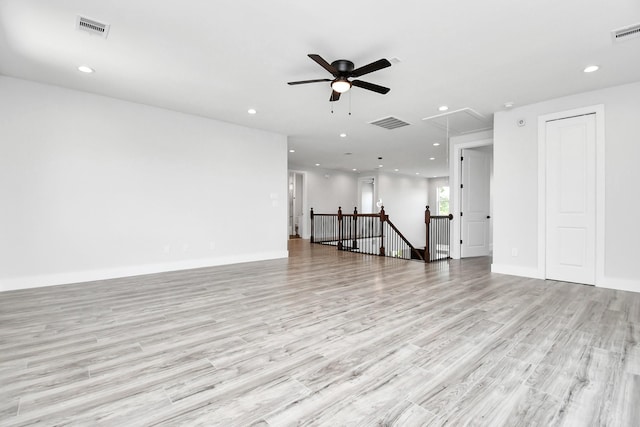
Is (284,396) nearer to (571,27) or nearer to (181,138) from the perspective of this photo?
(571,27)

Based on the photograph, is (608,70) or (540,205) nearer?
(608,70)

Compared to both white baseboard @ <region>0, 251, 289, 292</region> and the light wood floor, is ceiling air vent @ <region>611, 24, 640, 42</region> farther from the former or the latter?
white baseboard @ <region>0, 251, 289, 292</region>

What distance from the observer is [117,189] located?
191 inches

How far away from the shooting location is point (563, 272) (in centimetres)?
461

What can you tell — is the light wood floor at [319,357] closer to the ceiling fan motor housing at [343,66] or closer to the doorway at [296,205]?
the ceiling fan motor housing at [343,66]

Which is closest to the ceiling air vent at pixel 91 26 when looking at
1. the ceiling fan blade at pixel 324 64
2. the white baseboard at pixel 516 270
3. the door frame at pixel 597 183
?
the ceiling fan blade at pixel 324 64

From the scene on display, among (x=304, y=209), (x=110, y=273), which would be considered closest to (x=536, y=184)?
(x=110, y=273)

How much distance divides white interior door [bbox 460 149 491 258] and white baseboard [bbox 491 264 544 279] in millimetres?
1497

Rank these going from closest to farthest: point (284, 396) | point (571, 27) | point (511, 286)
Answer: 1. point (284, 396)
2. point (571, 27)
3. point (511, 286)

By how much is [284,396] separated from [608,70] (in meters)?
5.23

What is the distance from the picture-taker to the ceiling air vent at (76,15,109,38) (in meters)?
2.82

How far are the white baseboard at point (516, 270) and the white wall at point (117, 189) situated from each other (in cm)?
466

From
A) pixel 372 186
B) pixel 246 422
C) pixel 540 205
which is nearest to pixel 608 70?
pixel 540 205

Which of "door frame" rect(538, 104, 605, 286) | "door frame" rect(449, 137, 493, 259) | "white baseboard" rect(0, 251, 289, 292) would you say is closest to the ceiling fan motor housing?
"door frame" rect(538, 104, 605, 286)
